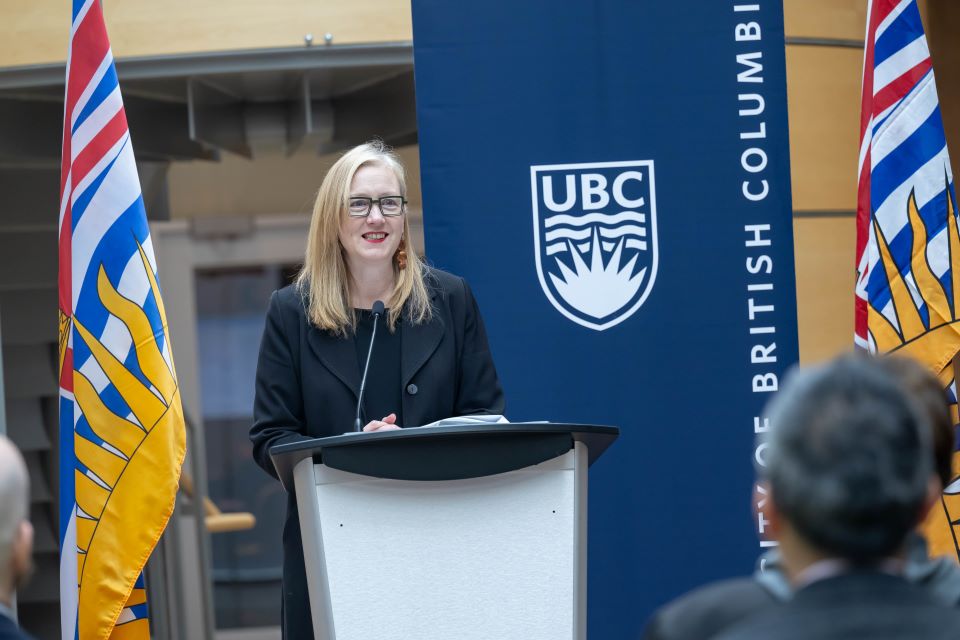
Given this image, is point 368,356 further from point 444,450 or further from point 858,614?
point 858,614

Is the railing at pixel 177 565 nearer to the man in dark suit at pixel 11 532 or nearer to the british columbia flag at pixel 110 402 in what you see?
the british columbia flag at pixel 110 402

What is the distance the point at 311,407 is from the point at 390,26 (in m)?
2.71

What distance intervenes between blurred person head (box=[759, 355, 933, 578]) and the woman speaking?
1.73 m

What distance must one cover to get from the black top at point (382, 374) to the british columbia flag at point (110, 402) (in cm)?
80

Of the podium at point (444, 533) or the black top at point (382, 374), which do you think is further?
the black top at point (382, 374)

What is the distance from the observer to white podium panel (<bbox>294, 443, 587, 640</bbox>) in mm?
2270

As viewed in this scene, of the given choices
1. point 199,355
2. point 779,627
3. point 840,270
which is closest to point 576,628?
point 779,627

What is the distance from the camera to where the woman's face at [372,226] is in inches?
110

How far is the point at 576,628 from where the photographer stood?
2311mm

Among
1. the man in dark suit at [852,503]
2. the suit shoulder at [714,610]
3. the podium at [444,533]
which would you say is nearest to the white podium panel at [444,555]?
the podium at [444,533]

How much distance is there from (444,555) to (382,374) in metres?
0.61

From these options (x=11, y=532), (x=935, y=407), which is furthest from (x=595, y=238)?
(x=11, y=532)

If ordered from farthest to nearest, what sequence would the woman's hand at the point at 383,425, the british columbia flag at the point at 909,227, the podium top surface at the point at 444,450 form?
the british columbia flag at the point at 909,227 < the woman's hand at the point at 383,425 < the podium top surface at the point at 444,450

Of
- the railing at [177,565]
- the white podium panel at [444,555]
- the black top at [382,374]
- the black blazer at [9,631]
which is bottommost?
the railing at [177,565]
